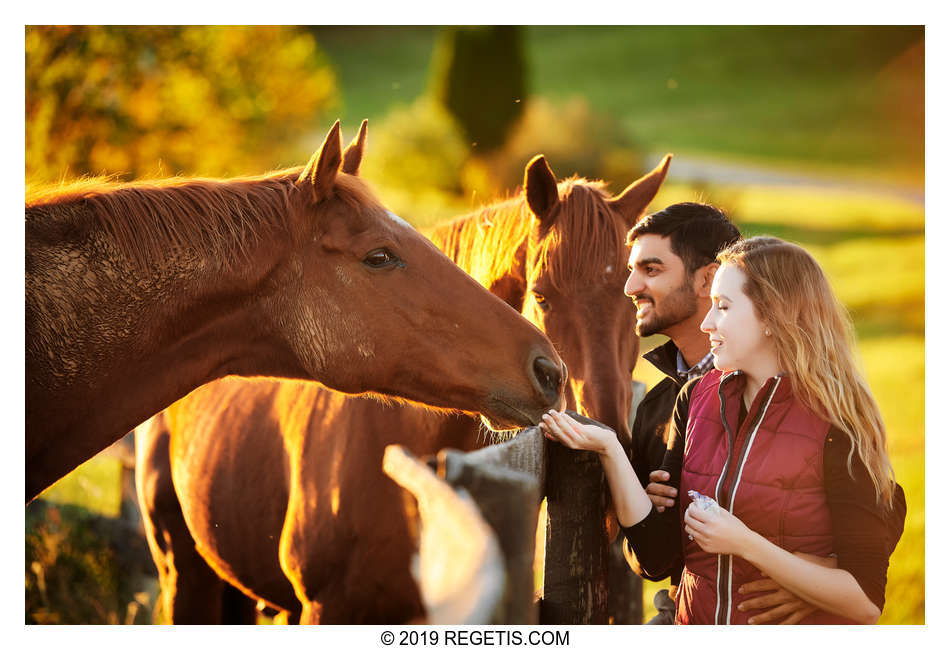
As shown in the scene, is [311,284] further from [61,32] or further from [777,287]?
[61,32]

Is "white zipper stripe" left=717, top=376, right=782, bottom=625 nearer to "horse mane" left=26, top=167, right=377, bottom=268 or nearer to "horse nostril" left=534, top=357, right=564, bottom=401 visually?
"horse nostril" left=534, top=357, right=564, bottom=401

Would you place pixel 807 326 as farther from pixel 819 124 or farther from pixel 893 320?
pixel 819 124

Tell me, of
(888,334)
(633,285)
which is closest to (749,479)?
(633,285)

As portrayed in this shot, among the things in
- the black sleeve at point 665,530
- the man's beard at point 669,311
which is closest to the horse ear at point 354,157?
the man's beard at point 669,311

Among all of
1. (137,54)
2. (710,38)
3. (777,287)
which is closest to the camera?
(777,287)

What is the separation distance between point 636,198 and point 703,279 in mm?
522

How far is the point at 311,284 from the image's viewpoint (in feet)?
7.22

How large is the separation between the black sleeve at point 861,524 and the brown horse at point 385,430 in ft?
2.24

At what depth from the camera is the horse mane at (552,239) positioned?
2637 mm

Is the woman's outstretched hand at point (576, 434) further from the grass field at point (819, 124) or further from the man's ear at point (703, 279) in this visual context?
the grass field at point (819, 124)

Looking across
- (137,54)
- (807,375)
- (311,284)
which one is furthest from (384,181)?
(807,375)

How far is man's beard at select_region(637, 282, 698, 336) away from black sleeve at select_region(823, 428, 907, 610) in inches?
26.9
